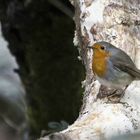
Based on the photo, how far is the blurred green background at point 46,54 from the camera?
Answer: 23.4 ft

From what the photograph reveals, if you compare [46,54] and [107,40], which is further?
[46,54]

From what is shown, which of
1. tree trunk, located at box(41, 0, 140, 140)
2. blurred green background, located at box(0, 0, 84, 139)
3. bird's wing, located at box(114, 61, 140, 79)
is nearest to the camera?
tree trunk, located at box(41, 0, 140, 140)

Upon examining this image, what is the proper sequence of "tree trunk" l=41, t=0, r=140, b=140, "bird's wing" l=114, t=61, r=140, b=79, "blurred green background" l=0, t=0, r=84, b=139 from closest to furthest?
"tree trunk" l=41, t=0, r=140, b=140, "bird's wing" l=114, t=61, r=140, b=79, "blurred green background" l=0, t=0, r=84, b=139

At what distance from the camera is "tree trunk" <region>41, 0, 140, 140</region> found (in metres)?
3.98

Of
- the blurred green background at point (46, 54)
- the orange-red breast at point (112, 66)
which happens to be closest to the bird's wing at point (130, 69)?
the orange-red breast at point (112, 66)

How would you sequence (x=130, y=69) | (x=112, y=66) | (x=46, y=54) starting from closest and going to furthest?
(x=130, y=69) < (x=112, y=66) < (x=46, y=54)

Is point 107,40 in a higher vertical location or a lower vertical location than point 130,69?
higher

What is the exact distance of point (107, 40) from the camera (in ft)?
15.3

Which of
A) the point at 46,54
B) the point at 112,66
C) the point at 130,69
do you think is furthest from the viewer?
the point at 46,54

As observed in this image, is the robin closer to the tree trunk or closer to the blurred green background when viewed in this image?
the tree trunk

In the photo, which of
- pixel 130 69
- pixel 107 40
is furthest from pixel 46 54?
pixel 130 69

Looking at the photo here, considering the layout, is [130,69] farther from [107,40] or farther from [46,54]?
[46,54]

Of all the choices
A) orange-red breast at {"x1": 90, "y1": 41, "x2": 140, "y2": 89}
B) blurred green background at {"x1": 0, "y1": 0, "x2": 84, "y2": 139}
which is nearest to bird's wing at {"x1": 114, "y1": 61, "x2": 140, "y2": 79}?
orange-red breast at {"x1": 90, "y1": 41, "x2": 140, "y2": 89}

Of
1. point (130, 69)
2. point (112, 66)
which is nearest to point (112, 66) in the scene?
point (112, 66)
